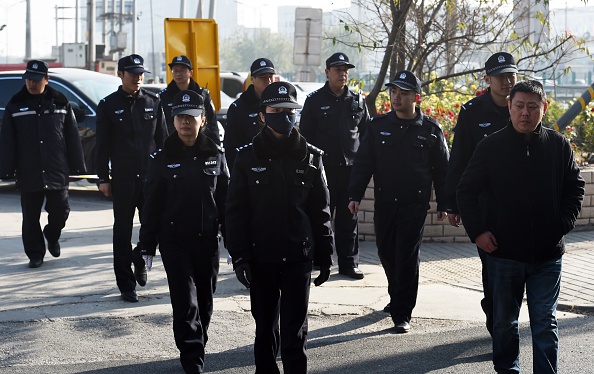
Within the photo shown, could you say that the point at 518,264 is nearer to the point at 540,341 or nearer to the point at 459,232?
the point at 540,341

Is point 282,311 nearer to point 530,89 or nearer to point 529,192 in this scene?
point 529,192

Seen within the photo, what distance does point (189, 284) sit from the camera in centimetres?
630

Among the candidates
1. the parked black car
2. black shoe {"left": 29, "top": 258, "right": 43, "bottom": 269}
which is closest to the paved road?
black shoe {"left": 29, "top": 258, "right": 43, "bottom": 269}

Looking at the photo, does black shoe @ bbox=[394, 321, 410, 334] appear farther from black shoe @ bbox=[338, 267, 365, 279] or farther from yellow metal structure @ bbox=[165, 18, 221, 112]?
yellow metal structure @ bbox=[165, 18, 221, 112]

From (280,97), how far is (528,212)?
1.47m

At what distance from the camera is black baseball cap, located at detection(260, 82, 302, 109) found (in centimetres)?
564

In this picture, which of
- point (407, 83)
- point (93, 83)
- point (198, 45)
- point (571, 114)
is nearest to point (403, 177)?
point (407, 83)

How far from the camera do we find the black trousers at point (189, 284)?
6.25m

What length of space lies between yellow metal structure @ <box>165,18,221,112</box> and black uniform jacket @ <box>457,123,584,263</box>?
22.2 ft

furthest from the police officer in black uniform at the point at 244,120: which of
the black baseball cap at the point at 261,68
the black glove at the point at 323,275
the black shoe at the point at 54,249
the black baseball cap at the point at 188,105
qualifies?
the black glove at the point at 323,275

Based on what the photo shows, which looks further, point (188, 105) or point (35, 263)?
point (35, 263)

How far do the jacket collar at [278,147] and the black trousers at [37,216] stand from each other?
4.68m

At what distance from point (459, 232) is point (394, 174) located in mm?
3968

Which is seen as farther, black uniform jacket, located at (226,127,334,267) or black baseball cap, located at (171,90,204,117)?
black baseball cap, located at (171,90,204,117)
